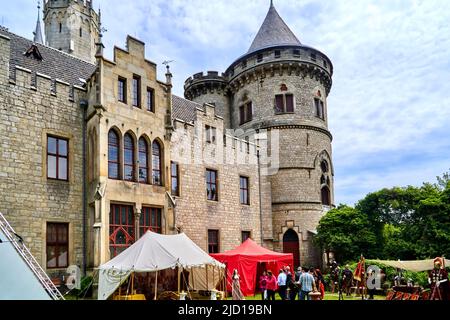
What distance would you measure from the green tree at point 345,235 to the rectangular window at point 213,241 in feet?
21.4

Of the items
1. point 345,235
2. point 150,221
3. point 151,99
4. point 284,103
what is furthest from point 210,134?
point 345,235

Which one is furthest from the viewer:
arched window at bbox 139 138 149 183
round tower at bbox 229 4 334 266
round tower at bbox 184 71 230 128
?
round tower at bbox 184 71 230 128

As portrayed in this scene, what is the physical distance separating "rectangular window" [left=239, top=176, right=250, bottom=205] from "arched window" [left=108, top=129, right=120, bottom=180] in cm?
987

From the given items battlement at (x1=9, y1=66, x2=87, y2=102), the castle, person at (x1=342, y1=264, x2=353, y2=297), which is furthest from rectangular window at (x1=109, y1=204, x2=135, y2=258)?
person at (x1=342, y1=264, x2=353, y2=297)

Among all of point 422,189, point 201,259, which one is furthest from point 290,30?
point 201,259

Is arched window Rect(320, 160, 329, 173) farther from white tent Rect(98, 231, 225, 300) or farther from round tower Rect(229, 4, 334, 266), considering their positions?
white tent Rect(98, 231, 225, 300)

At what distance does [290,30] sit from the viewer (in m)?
30.4

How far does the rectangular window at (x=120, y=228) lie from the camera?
1622cm

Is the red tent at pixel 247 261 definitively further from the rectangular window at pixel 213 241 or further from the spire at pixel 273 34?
the spire at pixel 273 34

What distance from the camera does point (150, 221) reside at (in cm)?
1795

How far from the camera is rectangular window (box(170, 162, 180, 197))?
824 inches

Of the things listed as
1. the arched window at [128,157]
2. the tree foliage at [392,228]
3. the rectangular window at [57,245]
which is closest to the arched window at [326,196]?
the tree foliage at [392,228]

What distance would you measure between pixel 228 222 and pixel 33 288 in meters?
14.8
